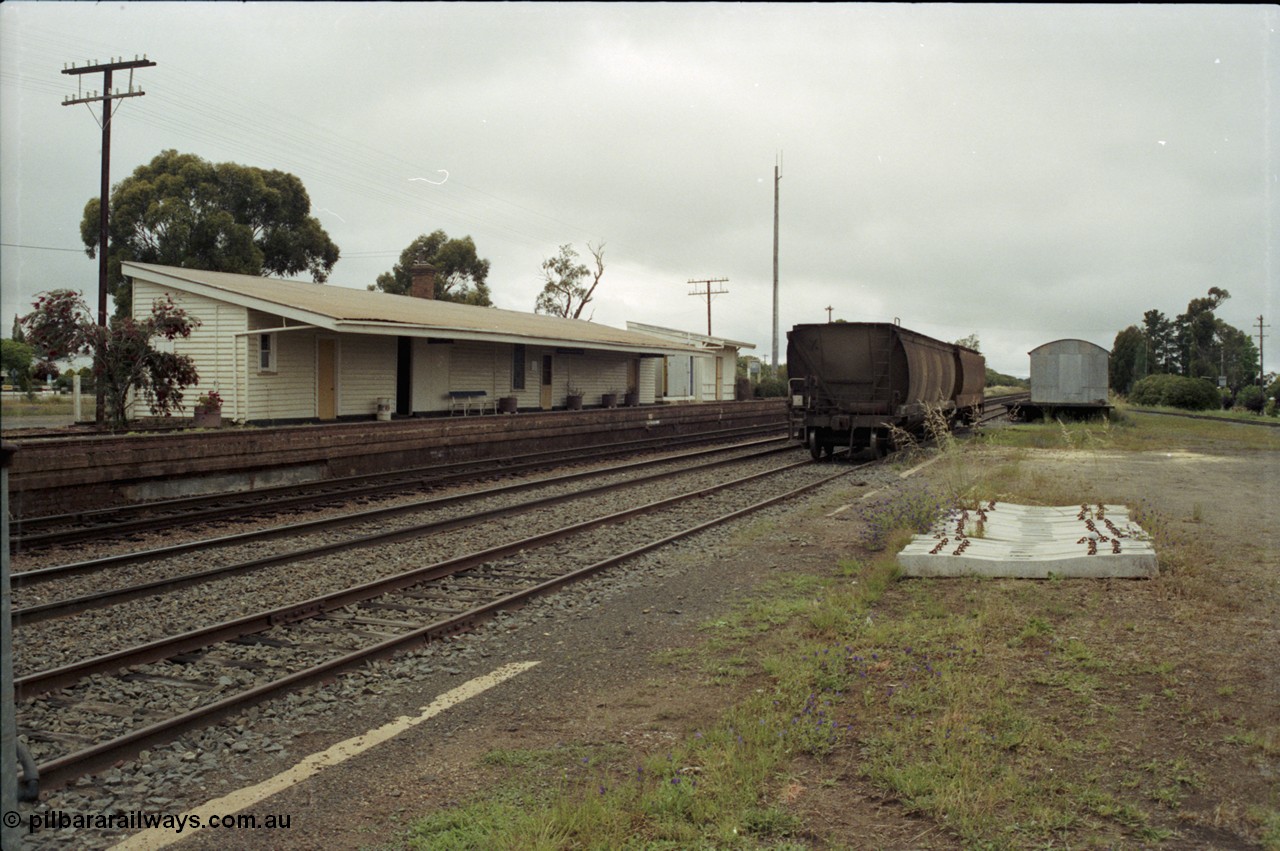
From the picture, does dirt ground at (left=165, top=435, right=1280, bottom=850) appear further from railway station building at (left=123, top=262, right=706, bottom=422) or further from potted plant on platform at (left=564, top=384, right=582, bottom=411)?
potted plant on platform at (left=564, top=384, right=582, bottom=411)

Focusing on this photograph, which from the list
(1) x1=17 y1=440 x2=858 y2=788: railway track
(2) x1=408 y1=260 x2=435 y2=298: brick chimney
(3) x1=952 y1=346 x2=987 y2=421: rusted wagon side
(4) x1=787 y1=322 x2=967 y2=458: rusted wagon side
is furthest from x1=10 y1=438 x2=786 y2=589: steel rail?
(2) x1=408 y1=260 x2=435 y2=298: brick chimney

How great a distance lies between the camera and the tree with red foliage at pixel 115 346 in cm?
1461

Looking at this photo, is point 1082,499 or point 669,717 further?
point 1082,499

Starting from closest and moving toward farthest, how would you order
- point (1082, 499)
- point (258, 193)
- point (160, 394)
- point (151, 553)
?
point (151, 553) → point (1082, 499) → point (160, 394) → point (258, 193)

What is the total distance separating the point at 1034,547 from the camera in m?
8.44

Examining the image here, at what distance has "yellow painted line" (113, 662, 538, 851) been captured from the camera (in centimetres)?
364

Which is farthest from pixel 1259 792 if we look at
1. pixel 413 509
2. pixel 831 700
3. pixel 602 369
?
pixel 602 369

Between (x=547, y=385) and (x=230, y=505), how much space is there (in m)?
18.1

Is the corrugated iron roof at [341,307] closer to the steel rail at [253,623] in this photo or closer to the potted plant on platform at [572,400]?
the potted plant on platform at [572,400]

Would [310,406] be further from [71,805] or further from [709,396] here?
[709,396]

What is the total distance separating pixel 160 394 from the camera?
15711 mm

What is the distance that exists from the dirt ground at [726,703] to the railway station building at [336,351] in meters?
13.0

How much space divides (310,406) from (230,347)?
85.8 inches

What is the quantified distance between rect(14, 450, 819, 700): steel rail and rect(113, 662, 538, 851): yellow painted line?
6.46 feet
